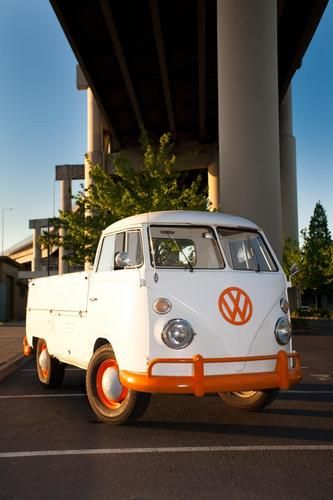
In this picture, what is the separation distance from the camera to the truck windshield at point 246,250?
21.3 ft

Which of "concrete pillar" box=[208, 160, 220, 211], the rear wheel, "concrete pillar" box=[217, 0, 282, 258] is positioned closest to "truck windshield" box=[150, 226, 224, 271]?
the rear wheel

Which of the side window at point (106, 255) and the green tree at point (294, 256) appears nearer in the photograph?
the side window at point (106, 255)

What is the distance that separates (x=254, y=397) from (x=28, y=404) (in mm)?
3194

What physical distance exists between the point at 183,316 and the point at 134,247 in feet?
3.94

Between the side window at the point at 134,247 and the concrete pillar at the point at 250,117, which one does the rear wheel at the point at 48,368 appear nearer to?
the side window at the point at 134,247

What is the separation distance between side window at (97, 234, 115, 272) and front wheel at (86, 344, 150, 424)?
1.05 metres

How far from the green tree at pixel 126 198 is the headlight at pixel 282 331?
16514mm

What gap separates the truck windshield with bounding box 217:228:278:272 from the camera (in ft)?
21.3

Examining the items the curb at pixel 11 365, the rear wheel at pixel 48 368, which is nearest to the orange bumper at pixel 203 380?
the rear wheel at pixel 48 368

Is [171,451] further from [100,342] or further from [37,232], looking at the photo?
[37,232]

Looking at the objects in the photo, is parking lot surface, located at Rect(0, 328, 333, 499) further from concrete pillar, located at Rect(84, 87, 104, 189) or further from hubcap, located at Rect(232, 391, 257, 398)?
concrete pillar, located at Rect(84, 87, 104, 189)

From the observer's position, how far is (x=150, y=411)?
7031 mm

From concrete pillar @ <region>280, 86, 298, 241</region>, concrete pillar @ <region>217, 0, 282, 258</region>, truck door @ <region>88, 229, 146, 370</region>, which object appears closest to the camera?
truck door @ <region>88, 229, 146, 370</region>

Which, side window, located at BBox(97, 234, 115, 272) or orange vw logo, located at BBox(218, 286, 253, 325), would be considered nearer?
orange vw logo, located at BBox(218, 286, 253, 325)
